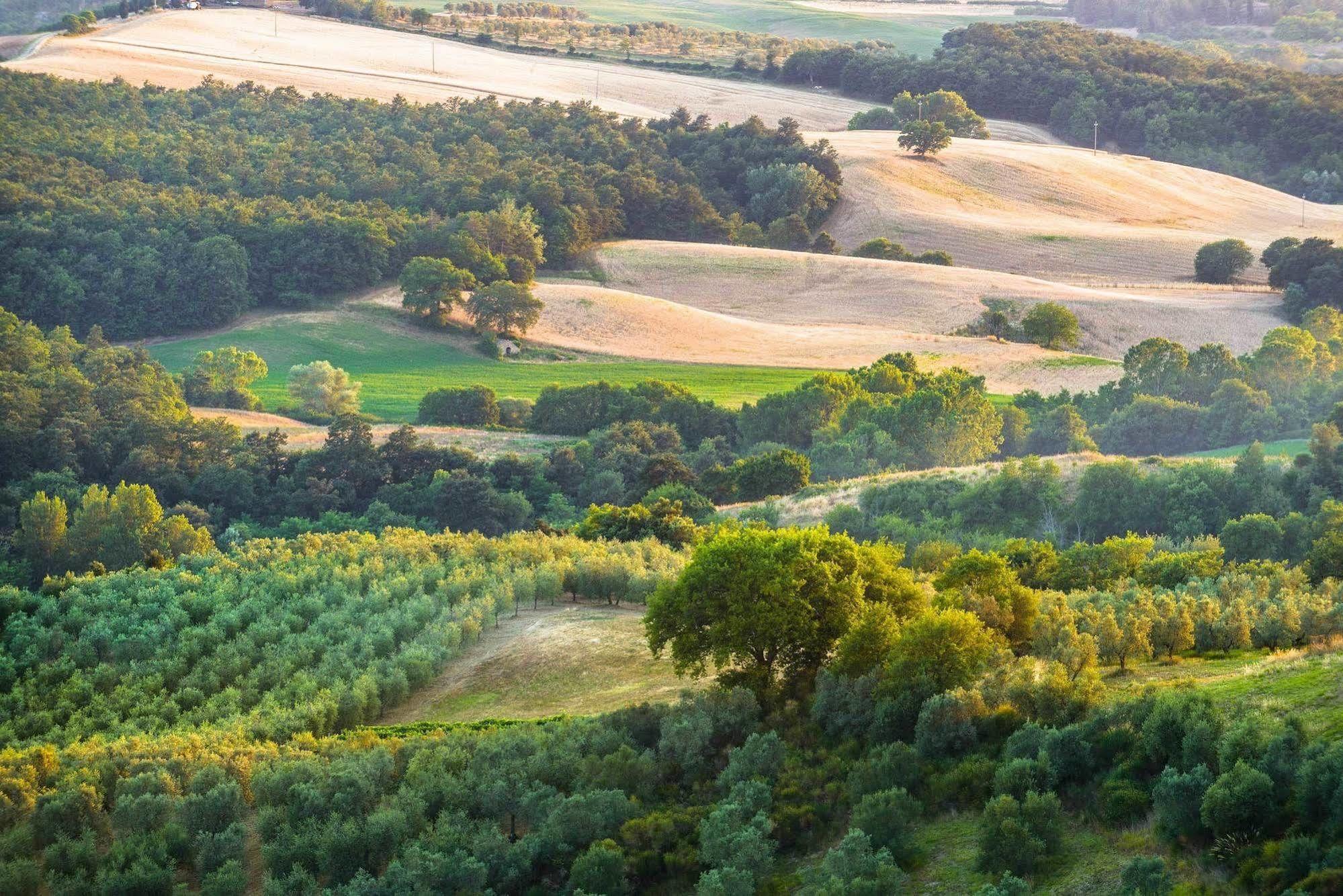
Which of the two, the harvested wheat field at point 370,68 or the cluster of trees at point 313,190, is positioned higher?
the harvested wheat field at point 370,68

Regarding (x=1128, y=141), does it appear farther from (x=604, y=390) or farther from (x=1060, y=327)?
(x=604, y=390)

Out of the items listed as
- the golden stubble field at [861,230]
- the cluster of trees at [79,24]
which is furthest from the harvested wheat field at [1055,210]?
the cluster of trees at [79,24]

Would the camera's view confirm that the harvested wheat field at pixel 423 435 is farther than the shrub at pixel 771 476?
Yes

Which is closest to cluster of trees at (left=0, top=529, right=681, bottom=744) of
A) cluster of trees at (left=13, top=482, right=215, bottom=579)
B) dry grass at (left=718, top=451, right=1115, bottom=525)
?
cluster of trees at (left=13, top=482, right=215, bottom=579)

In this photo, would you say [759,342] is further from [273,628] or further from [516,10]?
[516,10]

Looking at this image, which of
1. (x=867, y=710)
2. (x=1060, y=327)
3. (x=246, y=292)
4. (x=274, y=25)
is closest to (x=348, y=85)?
(x=274, y=25)

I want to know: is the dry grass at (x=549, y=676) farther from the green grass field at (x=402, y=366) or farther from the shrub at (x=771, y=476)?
the green grass field at (x=402, y=366)

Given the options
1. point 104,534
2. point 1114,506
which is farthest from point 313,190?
point 1114,506
